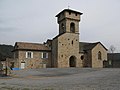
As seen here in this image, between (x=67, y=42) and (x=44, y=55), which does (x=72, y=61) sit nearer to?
(x=67, y=42)

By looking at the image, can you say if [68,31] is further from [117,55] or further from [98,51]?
[117,55]

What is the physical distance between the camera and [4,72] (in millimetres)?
27016

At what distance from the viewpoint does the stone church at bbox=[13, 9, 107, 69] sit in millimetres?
42469

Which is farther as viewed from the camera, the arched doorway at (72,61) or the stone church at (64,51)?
the arched doorway at (72,61)

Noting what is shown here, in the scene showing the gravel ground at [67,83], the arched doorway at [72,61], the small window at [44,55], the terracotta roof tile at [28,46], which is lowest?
the gravel ground at [67,83]

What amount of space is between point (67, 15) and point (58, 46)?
303 inches

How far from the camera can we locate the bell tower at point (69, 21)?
4500cm

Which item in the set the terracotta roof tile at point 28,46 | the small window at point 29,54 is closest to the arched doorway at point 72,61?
the terracotta roof tile at point 28,46

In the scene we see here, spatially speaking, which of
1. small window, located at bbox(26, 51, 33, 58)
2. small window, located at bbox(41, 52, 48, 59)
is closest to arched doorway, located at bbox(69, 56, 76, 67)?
small window, located at bbox(41, 52, 48, 59)

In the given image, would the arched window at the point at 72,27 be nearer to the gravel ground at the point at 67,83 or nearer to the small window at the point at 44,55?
the small window at the point at 44,55

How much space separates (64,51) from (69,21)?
7072mm

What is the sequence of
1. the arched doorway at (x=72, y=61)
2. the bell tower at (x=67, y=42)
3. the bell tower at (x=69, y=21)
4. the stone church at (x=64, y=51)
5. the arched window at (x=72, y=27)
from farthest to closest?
1. the arched window at (x=72, y=27)
2. the arched doorway at (x=72, y=61)
3. the bell tower at (x=69, y=21)
4. the bell tower at (x=67, y=42)
5. the stone church at (x=64, y=51)

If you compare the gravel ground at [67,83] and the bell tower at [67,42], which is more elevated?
the bell tower at [67,42]

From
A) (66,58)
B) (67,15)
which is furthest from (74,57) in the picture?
(67,15)
